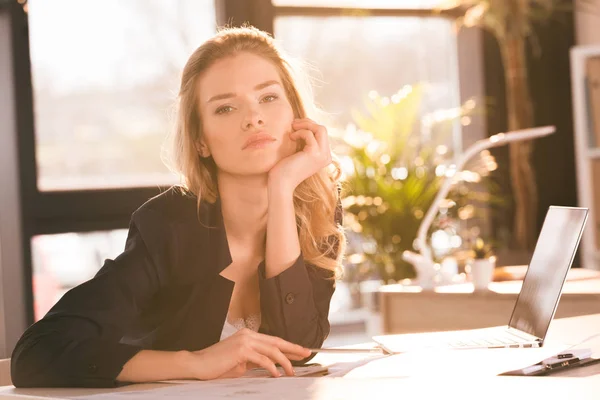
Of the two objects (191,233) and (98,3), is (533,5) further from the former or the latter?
(191,233)

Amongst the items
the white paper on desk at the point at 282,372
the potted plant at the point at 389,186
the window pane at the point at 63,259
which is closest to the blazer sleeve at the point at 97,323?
the white paper on desk at the point at 282,372

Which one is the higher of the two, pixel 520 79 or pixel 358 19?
pixel 358 19

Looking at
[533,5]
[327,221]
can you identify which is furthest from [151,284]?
[533,5]

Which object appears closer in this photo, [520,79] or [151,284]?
[151,284]

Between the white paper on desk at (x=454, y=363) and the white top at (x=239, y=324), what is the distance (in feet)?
1.07

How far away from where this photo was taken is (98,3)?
441 centimetres

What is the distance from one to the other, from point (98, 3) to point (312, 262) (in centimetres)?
264

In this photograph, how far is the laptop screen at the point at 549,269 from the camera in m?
1.85

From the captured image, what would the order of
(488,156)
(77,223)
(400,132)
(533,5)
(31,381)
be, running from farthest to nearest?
1. (533,5)
2. (488,156)
3. (400,132)
4. (77,223)
5. (31,381)

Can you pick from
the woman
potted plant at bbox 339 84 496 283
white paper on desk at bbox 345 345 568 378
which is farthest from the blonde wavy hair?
potted plant at bbox 339 84 496 283

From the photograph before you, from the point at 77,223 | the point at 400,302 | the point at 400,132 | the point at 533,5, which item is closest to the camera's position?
the point at 400,302

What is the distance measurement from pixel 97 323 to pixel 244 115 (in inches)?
20.3

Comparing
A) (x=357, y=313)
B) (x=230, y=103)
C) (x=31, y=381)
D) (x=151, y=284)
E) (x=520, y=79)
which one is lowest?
(x=357, y=313)

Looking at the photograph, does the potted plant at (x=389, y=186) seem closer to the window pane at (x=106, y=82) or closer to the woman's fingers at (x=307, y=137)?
the window pane at (x=106, y=82)
